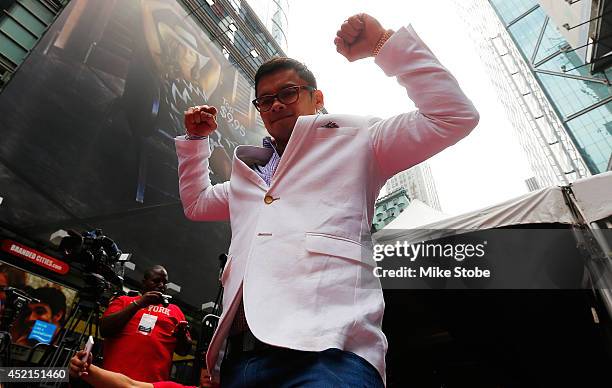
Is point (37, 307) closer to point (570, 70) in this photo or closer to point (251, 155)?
point (251, 155)

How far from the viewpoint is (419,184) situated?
6838cm

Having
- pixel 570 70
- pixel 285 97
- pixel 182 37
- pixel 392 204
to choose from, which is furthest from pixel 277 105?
pixel 392 204

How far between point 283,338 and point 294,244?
0.76ft

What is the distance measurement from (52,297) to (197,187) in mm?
7862

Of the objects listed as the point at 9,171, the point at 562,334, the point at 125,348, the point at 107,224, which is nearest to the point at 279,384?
the point at 125,348

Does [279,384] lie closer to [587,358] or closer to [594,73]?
[587,358]

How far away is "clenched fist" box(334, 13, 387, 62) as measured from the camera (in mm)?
1066

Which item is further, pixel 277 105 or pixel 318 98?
pixel 318 98

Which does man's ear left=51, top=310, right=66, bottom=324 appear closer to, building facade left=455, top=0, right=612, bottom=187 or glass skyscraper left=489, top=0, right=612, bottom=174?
building facade left=455, top=0, right=612, bottom=187

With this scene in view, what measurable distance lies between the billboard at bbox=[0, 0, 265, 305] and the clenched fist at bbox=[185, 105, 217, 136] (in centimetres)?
741

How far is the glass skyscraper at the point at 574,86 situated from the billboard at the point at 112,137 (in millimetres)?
12611

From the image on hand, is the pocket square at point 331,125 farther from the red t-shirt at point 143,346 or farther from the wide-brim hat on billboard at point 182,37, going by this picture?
the wide-brim hat on billboard at point 182,37

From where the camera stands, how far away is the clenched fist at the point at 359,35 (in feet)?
3.50

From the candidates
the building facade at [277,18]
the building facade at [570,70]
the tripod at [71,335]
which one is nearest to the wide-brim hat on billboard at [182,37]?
the tripod at [71,335]
